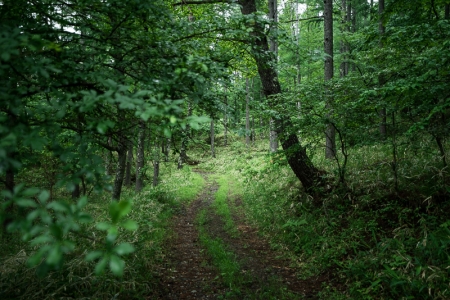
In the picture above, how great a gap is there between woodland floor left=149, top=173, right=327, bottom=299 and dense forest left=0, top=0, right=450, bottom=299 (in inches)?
2.3

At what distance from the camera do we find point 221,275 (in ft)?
18.9

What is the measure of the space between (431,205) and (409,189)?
2.25 ft

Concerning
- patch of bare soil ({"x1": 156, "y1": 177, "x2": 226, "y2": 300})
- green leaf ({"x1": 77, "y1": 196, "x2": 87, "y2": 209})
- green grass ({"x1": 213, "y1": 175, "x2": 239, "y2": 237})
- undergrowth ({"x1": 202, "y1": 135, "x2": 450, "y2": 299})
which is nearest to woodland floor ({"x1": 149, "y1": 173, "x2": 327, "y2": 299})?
patch of bare soil ({"x1": 156, "y1": 177, "x2": 226, "y2": 300})

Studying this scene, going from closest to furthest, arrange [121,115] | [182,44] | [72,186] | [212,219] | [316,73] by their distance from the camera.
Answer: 1. [72,186]
2. [182,44]
3. [121,115]
4. [212,219]
5. [316,73]

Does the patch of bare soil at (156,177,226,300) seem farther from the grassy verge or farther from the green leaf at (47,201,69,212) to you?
the green leaf at (47,201,69,212)

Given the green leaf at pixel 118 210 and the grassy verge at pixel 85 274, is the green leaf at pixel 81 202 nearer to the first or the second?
the green leaf at pixel 118 210

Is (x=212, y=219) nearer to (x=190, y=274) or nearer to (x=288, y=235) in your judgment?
(x=288, y=235)

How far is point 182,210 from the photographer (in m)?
11.2

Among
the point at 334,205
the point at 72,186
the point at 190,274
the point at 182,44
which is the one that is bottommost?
the point at 190,274

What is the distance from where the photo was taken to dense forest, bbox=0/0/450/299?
2.19 metres

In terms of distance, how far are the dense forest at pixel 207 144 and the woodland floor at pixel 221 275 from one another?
0.19 feet

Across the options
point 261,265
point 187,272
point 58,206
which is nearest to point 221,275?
point 187,272

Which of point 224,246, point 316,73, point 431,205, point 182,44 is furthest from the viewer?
point 316,73

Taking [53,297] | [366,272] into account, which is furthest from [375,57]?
[53,297]
